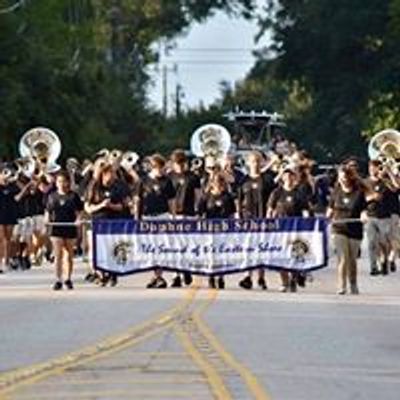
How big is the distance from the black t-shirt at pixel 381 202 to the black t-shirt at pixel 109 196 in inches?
195

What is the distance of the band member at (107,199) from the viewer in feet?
104

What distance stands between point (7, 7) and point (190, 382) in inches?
2215

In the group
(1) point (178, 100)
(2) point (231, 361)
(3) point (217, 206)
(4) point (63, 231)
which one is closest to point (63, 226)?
(4) point (63, 231)

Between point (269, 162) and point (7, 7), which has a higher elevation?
point (7, 7)

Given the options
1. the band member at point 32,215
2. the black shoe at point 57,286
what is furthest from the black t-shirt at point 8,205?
the black shoe at point 57,286

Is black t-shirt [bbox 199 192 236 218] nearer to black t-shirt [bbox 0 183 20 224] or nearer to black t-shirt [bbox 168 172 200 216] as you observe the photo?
black t-shirt [bbox 168 172 200 216]

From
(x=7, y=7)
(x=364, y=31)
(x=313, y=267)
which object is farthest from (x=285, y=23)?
(x=313, y=267)

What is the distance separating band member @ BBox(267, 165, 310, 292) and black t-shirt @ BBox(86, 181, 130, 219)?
7.75 feet

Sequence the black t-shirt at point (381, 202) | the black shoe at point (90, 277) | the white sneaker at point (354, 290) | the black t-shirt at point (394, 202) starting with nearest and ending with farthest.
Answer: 1. the white sneaker at point (354, 290)
2. the black shoe at point (90, 277)
3. the black t-shirt at point (381, 202)
4. the black t-shirt at point (394, 202)

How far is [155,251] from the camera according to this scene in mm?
31469

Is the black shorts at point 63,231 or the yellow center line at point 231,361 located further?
the black shorts at point 63,231

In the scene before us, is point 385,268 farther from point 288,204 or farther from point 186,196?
point 186,196

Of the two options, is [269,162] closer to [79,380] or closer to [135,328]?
[135,328]

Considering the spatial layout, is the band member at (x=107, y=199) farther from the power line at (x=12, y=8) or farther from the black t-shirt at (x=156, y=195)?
the power line at (x=12, y=8)
